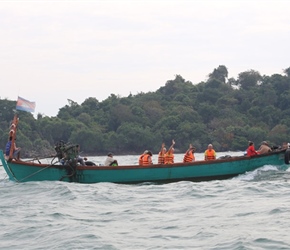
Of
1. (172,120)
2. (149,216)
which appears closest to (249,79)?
(172,120)

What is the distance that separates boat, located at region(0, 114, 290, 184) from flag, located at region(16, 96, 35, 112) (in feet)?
2.82

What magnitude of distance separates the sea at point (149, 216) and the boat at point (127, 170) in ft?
2.09

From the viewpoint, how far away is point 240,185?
2044 cm

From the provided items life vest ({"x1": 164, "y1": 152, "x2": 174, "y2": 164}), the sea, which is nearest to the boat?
the sea

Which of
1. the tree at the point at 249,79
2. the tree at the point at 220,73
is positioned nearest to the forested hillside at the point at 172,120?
the tree at the point at 249,79

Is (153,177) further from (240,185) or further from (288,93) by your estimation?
(288,93)

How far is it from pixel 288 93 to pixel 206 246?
3645 inches

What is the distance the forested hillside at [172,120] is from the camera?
310 ft

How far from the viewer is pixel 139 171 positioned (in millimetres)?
22359

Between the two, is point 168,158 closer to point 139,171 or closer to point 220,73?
point 139,171

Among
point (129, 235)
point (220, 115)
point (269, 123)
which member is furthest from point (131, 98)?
point (129, 235)

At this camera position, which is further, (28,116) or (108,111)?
(108,111)

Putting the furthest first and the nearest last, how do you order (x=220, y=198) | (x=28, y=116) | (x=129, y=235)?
1. (x=28, y=116)
2. (x=220, y=198)
3. (x=129, y=235)

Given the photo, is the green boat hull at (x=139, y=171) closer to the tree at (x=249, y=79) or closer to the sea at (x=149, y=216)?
the sea at (x=149, y=216)
